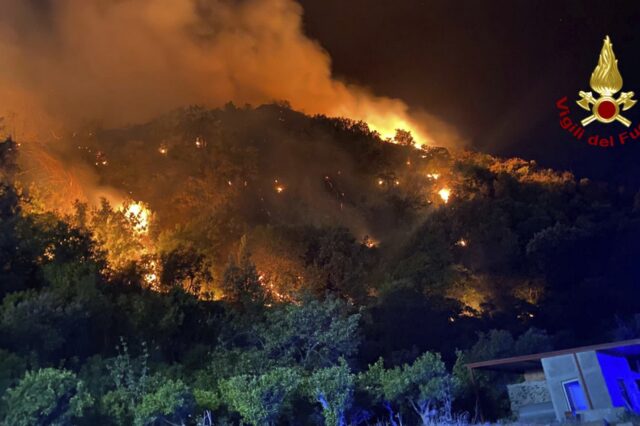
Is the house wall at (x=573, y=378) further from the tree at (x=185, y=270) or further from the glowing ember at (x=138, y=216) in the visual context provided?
the glowing ember at (x=138, y=216)

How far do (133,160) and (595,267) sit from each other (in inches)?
1590

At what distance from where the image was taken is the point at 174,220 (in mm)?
49094

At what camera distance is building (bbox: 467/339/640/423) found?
21109mm

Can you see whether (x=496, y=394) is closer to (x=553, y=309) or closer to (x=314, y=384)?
(x=314, y=384)

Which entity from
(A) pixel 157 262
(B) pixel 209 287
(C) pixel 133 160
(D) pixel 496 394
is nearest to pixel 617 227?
(D) pixel 496 394

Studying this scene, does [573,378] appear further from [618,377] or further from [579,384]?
[618,377]

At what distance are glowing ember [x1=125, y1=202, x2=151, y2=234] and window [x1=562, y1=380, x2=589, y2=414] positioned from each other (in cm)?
2821

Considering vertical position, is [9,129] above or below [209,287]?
above

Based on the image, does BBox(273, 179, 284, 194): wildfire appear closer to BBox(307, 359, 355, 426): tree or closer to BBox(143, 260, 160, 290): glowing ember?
BBox(143, 260, 160, 290): glowing ember

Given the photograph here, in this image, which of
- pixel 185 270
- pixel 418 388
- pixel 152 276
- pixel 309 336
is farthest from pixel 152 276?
pixel 418 388

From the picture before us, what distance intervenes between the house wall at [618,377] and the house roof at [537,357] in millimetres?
326

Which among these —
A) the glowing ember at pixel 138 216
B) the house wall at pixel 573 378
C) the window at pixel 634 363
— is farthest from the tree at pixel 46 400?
the glowing ember at pixel 138 216

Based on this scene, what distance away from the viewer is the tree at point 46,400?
52.5 feet

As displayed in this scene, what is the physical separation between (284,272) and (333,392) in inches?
821
